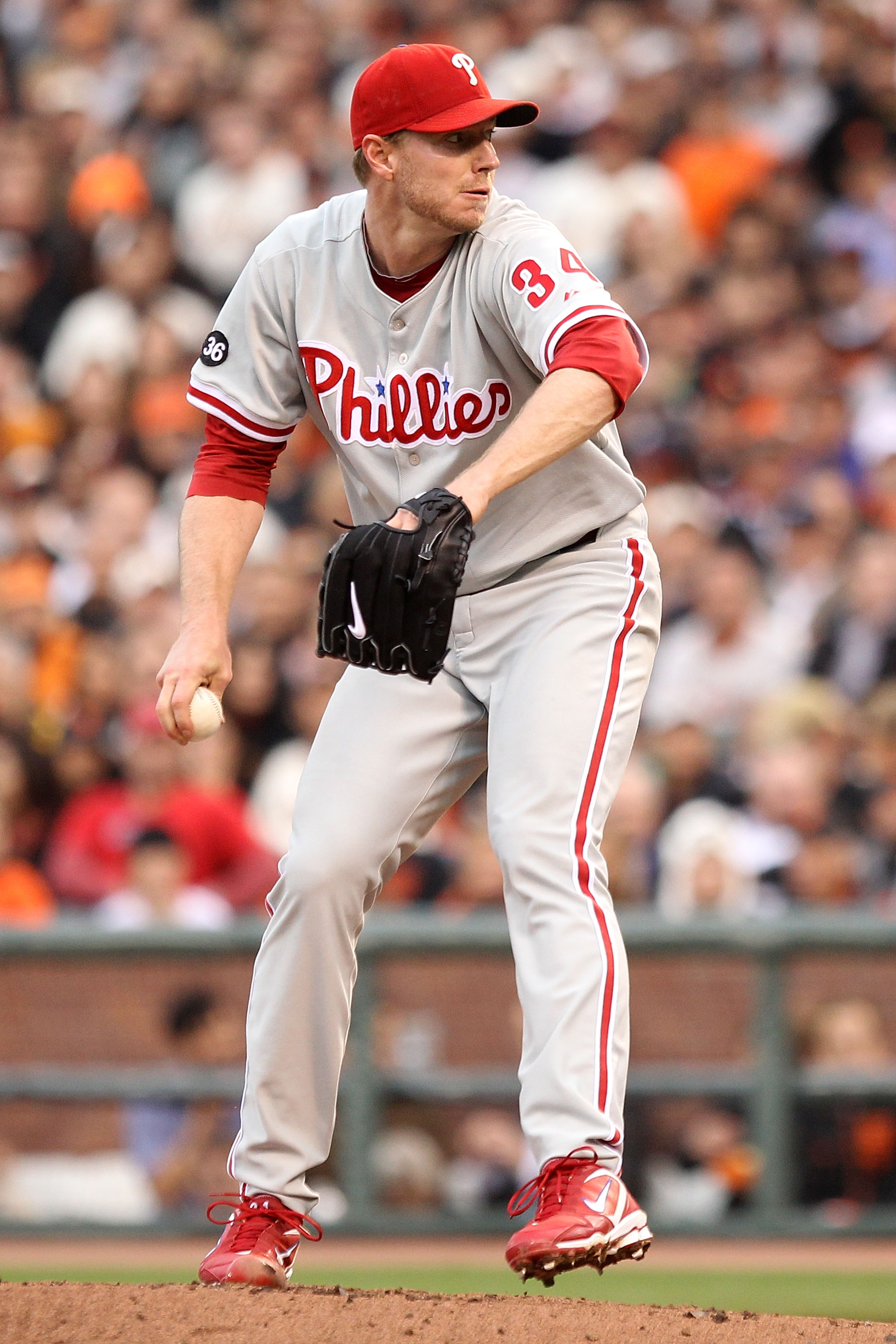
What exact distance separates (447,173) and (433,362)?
320 millimetres

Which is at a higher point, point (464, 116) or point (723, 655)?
point (464, 116)

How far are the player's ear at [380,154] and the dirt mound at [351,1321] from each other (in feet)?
6.04

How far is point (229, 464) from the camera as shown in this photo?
3572 mm

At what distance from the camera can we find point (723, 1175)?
5.94 metres

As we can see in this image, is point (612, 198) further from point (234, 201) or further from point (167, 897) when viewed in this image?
point (167, 897)

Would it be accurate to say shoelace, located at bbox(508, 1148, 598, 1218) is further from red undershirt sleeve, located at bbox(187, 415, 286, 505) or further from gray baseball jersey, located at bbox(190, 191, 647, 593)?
red undershirt sleeve, located at bbox(187, 415, 286, 505)

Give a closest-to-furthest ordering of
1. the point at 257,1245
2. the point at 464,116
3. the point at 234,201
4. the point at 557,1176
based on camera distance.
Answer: the point at 557,1176 → the point at 464,116 → the point at 257,1245 → the point at 234,201

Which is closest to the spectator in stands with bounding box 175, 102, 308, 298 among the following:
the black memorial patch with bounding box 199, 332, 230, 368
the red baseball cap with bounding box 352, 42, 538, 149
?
the black memorial patch with bounding box 199, 332, 230, 368

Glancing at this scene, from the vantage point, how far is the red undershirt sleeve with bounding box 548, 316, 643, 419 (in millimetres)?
3045

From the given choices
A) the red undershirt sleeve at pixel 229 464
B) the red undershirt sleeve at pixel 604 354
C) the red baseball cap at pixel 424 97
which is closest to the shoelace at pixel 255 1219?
the red undershirt sleeve at pixel 229 464

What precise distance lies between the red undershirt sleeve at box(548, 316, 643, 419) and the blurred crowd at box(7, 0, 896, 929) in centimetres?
313

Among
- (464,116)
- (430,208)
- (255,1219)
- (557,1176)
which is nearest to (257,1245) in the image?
(255,1219)

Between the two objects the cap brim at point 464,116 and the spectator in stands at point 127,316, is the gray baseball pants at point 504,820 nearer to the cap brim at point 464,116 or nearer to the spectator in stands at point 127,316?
the cap brim at point 464,116

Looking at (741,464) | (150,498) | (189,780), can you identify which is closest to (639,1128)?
(189,780)
